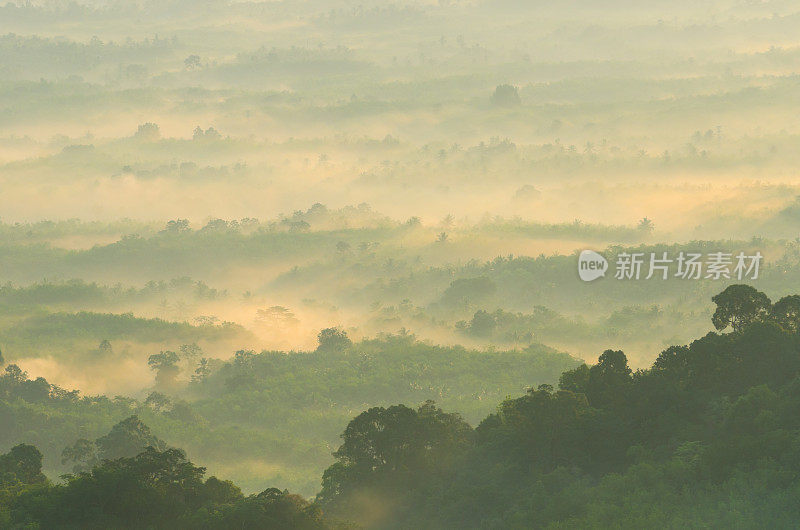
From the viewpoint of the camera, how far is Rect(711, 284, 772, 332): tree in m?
34.4

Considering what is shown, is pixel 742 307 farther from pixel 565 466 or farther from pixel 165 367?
pixel 165 367

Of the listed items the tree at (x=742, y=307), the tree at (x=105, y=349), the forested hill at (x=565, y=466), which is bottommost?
the forested hill at (x=565, y=466)

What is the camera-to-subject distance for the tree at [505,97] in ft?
523

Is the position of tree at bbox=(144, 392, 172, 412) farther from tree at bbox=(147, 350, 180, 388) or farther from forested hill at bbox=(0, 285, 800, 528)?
forested hill at bbox=(0, 285, 800, 528)

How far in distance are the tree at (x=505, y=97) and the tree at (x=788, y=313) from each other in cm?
12833

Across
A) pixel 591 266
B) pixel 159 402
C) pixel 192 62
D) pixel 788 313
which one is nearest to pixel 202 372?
pixel 159 402

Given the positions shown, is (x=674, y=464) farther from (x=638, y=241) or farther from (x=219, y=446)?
(x=638, y=241)

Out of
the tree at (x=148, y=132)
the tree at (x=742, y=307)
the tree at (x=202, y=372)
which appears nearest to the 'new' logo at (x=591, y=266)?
the tree at (x=202, y=372)

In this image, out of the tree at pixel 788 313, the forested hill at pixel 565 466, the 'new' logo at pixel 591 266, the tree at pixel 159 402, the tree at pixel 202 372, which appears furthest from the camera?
the 'new' logo at pixel 591 266

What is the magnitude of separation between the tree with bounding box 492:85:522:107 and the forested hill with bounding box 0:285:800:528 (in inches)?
5031

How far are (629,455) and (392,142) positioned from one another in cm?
12336

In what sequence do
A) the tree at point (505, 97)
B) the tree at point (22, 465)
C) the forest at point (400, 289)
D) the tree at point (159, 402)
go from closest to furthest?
1. the forest at point (400, 289)
2. the tree at point (22, 465)
3. the tree at point (159, 402)
4. the tree at point (505, 97)

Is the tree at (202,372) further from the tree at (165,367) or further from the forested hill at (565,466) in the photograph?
the forested hill at (565,466)

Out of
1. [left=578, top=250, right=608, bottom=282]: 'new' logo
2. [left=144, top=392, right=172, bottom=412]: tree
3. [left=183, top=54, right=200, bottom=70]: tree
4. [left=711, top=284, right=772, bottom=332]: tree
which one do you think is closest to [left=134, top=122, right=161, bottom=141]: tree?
[left=183, top=54, right=200, bottom=70]: tree
